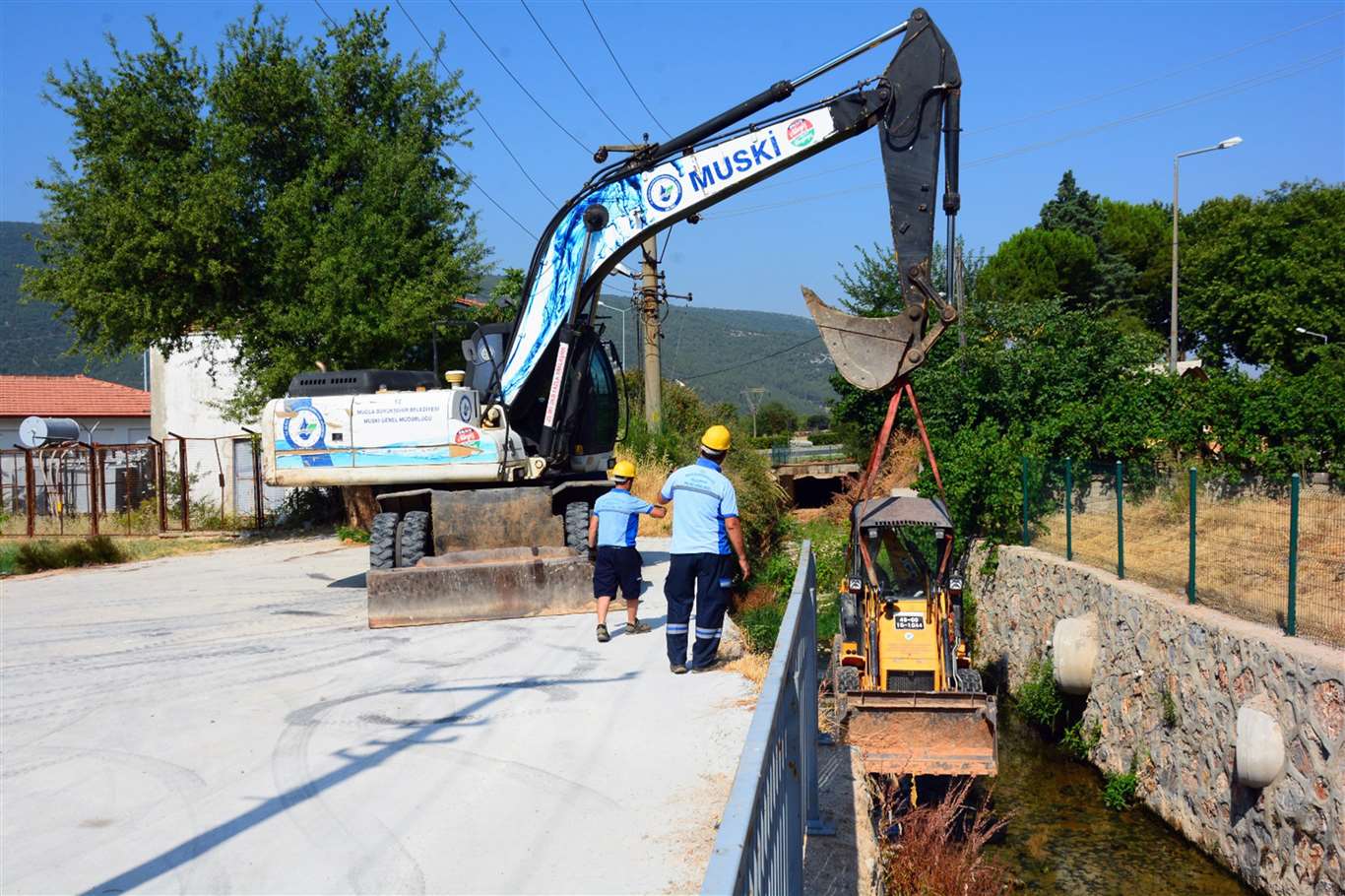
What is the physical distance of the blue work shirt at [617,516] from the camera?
9977mm

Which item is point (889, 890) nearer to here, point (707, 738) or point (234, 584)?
point (707, 738)

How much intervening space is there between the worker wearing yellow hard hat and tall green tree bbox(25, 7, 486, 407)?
13.5m

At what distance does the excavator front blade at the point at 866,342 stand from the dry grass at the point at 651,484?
10660mm

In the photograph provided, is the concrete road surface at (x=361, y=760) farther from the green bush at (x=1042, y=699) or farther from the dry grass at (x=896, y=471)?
the dry grass at (x=896, y=471)

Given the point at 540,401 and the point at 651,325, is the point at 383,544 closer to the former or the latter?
the point at 540,401

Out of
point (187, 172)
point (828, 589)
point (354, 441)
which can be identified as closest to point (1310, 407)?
point (828, 589)

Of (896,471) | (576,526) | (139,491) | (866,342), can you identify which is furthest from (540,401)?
(139,491)

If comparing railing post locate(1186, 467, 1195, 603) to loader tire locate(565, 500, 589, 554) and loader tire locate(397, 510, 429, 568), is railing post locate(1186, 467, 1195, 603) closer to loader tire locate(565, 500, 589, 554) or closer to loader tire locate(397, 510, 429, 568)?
loader tire locate(565, 500, 589, 554)

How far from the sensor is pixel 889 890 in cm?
696

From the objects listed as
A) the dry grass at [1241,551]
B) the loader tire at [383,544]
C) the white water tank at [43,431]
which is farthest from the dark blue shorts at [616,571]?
the white water tank at [43,431]

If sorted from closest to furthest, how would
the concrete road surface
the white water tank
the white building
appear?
1. the concrete road surface
2. the white water tank
3. the white building

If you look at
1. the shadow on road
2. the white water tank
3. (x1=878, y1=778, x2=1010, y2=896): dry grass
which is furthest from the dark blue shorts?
the white water tank

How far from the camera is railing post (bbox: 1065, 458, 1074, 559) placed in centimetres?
1633

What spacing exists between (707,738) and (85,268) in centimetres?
1933
